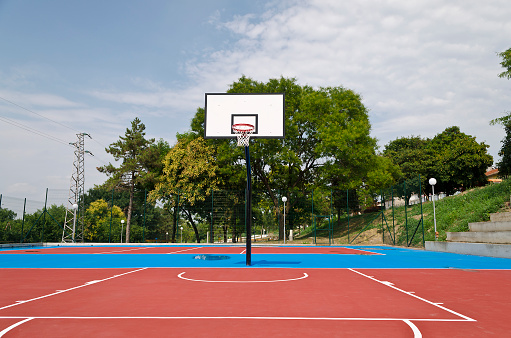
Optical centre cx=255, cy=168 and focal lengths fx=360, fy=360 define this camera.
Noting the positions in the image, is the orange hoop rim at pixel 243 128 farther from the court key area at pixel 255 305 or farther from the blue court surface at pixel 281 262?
the court key area at pixel 255 305

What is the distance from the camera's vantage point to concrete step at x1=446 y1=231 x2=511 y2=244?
53.3 feet

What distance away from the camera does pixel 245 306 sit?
5.78 metres

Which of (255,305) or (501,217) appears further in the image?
(501,217)

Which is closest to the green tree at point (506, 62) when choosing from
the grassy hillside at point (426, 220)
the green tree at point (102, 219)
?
the grassy hillside at point (426, 220)

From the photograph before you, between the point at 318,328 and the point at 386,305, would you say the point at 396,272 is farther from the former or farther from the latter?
the point at 318,328

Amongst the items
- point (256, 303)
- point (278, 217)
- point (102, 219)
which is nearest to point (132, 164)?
point (278, 217)

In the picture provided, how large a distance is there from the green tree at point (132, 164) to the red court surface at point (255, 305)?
31.0 m

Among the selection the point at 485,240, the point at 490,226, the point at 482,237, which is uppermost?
the point at 490,226

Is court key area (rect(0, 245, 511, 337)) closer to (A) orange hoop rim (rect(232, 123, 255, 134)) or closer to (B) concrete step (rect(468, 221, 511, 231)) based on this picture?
(A) orange hoop rim (rect(232, 123, 255, 134))

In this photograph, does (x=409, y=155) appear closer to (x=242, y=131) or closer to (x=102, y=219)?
(x=242, y=131)

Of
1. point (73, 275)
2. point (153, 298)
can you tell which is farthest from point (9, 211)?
point (153, 298)

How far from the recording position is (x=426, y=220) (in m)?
26.1

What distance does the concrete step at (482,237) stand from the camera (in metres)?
16.2

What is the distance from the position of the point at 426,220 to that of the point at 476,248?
30.9ft
